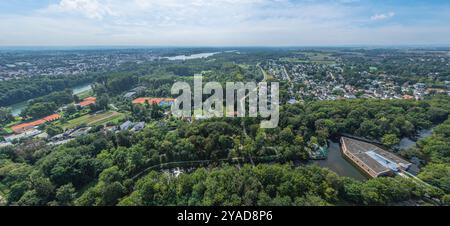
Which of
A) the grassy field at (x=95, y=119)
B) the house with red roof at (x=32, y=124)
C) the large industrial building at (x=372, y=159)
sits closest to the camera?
the large industrial building at (x=372, y=159)

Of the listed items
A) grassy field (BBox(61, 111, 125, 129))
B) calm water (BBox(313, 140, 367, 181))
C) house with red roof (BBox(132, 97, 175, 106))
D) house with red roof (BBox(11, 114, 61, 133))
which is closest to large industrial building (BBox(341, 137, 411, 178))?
calm water (BBox(313, 140, 367, 181))

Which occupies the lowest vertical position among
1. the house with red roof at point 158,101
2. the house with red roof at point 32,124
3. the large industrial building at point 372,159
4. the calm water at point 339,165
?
the calm water at point 339,165

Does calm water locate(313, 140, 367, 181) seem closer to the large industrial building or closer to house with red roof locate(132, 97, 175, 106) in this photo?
the large industrial building

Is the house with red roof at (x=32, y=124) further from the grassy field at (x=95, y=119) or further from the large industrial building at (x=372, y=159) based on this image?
the large industrial building at (x=372, y=159)

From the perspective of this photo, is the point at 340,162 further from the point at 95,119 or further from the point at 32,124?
the point at 32,124

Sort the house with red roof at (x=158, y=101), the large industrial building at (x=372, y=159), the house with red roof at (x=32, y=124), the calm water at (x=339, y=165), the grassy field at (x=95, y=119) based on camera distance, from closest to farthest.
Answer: the large industrial building at (x=372, y=159)
the calm water at (x=339, y=165)
the house with red roof at (x=32, y=124)
the grassy field at (x=95, y=119)
the house with red roof at (x=158, y=101)

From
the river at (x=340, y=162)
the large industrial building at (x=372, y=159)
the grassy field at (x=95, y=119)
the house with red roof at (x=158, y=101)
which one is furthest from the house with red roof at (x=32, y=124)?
the large industrial building at (x=372, y=159)
